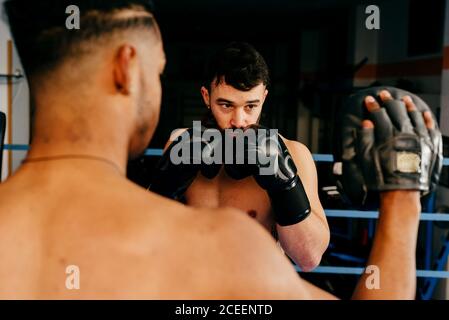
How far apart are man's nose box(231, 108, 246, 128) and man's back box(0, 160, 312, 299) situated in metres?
1.10

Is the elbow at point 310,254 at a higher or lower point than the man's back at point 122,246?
lower

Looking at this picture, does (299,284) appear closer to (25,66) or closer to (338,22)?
(25,66)

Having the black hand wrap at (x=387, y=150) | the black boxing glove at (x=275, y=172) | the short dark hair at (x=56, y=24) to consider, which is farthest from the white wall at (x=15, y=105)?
the black hand wrap at (x=387, y=150)

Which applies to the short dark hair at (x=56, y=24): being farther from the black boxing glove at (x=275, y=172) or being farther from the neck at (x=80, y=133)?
the black boxing glove at (x=275, y=172)

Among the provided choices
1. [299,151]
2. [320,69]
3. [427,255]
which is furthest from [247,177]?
[320,69]

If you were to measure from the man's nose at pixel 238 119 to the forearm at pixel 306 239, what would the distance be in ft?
1.45

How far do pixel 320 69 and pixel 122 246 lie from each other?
391 inches

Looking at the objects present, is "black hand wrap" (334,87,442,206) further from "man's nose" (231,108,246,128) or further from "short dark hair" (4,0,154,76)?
"man's nose" (231,108,246,128)

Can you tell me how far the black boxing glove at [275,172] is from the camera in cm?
161

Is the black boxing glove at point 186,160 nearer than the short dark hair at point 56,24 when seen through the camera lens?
No

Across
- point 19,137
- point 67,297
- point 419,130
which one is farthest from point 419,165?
point 19,137

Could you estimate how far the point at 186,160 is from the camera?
1.69 meters

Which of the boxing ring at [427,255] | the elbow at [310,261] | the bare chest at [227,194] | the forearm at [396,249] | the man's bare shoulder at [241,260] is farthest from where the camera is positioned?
the boxing ring at [427,255]

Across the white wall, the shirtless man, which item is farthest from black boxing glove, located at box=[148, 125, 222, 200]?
the white wall
